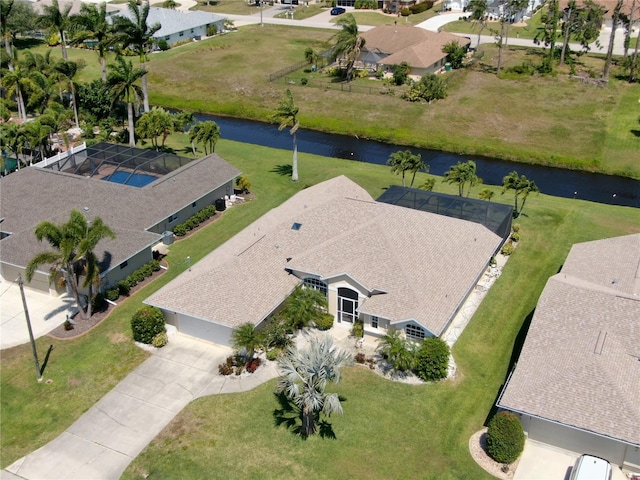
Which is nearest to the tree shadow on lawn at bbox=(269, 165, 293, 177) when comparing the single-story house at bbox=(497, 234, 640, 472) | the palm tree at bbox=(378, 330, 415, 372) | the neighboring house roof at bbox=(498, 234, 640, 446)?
the neighboring house roof at bbox=(498, 234, 640, 446)

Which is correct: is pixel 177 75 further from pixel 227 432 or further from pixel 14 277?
pixel 227 432

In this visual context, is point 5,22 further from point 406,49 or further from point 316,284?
point 316,284

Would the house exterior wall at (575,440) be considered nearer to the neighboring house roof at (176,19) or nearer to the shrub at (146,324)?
the shrub at (146,324)

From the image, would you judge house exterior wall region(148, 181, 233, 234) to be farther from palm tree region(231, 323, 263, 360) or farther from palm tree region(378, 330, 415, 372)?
palm tree region(378, 330, 415, 372)

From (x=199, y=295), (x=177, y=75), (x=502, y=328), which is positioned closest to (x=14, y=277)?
(x=199, y=295)

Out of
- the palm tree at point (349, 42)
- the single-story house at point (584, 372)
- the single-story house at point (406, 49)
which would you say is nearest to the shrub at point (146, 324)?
the single-story house at point (584, 372)

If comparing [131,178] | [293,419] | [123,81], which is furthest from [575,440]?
[123,81]
